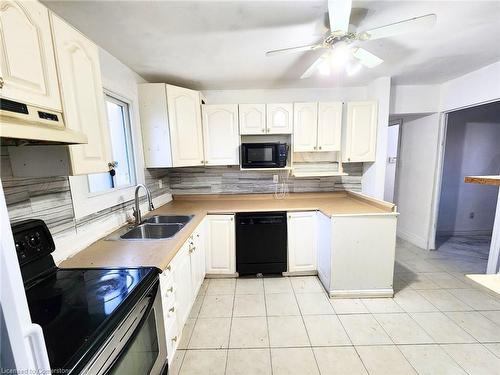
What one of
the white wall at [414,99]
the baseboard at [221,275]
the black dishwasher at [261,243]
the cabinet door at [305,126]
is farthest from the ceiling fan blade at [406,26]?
the baseboard at [221,275]

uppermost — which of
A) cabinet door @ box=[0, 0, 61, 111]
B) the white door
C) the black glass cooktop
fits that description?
cabinet door @ box=[0, 0, 61, 111]

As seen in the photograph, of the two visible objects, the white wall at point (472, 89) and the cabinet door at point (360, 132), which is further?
the cabinet door at point (360, 132)

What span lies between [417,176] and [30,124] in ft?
13.7

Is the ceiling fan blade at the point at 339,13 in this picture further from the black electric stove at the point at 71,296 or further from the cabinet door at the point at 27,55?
the black electric stove at the point at 71,296

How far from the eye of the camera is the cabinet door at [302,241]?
2.45m

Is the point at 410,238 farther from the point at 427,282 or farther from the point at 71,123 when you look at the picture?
the point at 71,123

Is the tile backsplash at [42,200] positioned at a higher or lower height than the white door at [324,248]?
higher

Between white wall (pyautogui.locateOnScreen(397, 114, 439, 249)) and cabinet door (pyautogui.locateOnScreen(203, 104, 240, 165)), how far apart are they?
2.72 metres

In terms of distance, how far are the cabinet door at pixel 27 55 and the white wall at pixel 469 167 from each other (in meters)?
4.67

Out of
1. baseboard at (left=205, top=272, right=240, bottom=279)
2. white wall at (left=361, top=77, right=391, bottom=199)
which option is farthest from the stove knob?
Result: white wall at (left=361, top=77, right=391, bottom=199)

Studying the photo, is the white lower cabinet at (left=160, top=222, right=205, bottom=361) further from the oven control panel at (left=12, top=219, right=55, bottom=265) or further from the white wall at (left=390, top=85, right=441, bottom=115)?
the white wall at (left=390, top=85, right=441, bottom=115)

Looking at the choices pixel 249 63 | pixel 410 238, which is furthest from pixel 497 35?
pixel 410 238

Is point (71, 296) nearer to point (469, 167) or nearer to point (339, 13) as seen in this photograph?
point (339, 13)

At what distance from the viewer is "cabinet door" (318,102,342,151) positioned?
2.59 metres
